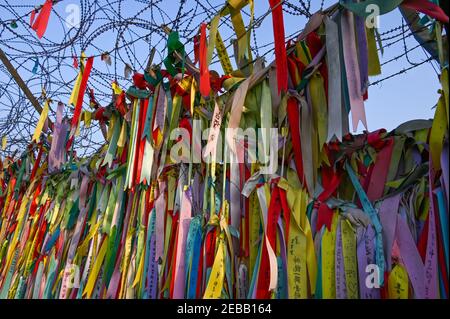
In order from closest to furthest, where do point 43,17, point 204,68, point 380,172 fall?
point 380,172
point 204,68
point 43,17

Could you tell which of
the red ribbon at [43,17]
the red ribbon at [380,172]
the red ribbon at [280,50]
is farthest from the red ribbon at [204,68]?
the red ribbon at [43,17]

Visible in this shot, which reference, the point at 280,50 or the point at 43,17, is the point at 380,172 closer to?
the point at 280,50

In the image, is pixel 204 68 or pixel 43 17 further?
pixel 43 17

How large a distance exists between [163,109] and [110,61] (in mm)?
759

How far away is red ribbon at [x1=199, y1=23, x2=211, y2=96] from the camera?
1.61m

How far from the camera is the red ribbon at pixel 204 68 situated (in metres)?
1.61

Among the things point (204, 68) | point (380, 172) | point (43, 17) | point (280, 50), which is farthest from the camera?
point (43, 17)

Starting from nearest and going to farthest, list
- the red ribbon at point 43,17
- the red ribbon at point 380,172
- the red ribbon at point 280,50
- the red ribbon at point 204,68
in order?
the red ribbon at point 380,172 < the red ribbon at point 280,50 < the red ribbon at point 204,68 < the red ribbon at point 43,17

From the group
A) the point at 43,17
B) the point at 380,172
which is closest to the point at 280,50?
the point at 380,172

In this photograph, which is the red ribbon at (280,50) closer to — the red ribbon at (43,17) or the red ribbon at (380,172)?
the red ribbon at (380,172)

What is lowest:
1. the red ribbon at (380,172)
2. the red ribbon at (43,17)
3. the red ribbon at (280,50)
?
the red ribbon at (380,172)

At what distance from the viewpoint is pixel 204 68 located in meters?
1.63

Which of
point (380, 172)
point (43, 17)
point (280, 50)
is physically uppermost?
point (43, 17)

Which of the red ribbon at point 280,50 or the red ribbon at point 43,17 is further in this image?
the red ribbon at point 43,17
